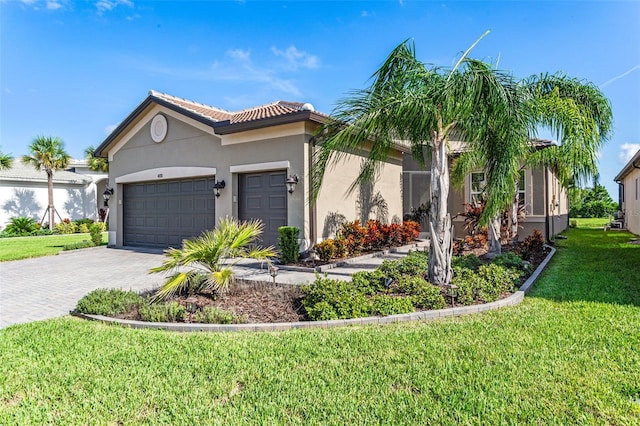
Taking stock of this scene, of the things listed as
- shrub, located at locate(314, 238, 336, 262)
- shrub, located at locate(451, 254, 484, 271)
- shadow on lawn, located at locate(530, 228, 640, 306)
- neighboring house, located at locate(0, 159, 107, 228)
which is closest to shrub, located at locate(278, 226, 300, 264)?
shrub, located at locate(314, 238, 336, 262)

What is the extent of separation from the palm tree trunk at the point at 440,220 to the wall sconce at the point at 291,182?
4.75 meters

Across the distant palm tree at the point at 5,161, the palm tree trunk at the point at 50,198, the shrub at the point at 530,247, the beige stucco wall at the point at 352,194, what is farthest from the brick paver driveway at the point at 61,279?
the distant palm tree at the point at 5,161

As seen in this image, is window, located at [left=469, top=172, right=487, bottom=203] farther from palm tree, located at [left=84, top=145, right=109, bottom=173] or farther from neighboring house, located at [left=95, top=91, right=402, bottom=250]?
palm tree, located at [left=84, top=145, right=109, bottom=173]

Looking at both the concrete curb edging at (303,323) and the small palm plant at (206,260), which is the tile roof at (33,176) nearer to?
the small palm plant at (206,260)

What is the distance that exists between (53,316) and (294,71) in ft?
40.0

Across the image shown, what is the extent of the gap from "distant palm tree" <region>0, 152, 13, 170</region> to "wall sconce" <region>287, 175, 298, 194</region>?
2395 cm

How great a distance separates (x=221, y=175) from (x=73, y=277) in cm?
515

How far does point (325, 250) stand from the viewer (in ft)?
33.8

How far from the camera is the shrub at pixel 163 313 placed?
5426 mm

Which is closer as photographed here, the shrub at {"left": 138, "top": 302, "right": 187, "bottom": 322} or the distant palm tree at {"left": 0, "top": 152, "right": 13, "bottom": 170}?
the shrub at {"left": 138, "top": 302, "right": 187, "bottom": 322}

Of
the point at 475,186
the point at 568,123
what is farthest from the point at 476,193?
the point at 568,123

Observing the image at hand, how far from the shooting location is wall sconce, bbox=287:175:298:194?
10.9m

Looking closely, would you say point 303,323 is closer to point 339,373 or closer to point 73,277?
point 339,373

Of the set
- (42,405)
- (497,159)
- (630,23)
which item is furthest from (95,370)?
(630,23)
